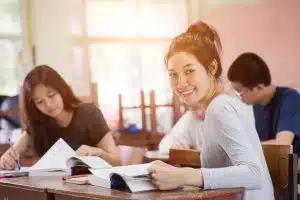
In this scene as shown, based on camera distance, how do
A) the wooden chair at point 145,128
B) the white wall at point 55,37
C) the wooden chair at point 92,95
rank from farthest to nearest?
1. the wooden chair at point 145,128
2. the wooden chair at point 92,95
3. the white wall at point 55,37

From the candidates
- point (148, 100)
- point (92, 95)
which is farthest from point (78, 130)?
point (148, 100)

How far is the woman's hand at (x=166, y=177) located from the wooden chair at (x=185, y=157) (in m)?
0.70

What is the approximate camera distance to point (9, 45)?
197 inches

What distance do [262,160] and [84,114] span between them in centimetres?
140

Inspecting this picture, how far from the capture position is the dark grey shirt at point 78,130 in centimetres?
300

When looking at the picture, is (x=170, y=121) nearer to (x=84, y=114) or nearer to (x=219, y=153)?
(x=84, y=114)

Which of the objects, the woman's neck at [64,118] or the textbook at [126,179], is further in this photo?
the woman's neck at [64,118]

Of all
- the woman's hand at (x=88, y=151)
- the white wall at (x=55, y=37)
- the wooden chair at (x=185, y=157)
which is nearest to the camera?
the wooden chair at (x=185, y=157)

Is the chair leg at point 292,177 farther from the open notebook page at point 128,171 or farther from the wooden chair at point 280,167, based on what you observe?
the open notebook page at point 128,171

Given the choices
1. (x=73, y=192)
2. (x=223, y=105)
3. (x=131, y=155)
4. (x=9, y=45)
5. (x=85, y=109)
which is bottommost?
(x=131, y=155)

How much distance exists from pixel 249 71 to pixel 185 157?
1.28 metres

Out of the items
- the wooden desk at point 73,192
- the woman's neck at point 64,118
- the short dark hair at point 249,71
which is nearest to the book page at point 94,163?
the wooden desk at point 73,192

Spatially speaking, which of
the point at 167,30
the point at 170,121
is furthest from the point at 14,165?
the point at 167,30

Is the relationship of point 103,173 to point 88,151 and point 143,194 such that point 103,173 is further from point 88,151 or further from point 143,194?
point 88,151
